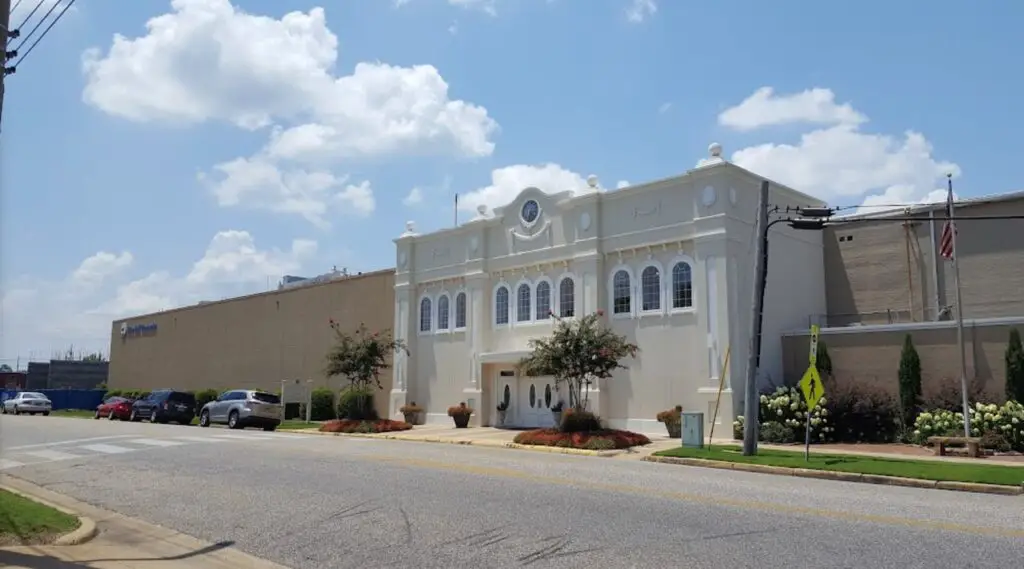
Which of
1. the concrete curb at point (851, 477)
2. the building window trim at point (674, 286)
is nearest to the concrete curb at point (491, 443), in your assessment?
the concrete curb at point (851, 477)

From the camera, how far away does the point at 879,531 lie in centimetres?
950

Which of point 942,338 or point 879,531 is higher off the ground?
point 942,338

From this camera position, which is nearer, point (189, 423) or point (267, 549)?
point (267, 549)

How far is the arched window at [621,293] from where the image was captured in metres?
28.0

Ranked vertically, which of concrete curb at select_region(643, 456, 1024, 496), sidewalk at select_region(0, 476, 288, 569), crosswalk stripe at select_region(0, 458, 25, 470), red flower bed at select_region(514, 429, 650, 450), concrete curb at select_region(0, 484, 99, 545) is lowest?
sidewalk at select_region(0, 476, 288, 569)

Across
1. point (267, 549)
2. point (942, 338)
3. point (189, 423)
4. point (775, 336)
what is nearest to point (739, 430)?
point (775, 336)

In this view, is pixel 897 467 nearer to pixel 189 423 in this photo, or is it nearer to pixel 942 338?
pixel 942 338

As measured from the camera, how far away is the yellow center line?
9836 millimetres

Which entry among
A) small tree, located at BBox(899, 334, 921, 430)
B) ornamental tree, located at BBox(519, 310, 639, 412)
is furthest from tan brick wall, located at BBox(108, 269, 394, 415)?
small tree, located at BBox(899, 334, 921, 430)

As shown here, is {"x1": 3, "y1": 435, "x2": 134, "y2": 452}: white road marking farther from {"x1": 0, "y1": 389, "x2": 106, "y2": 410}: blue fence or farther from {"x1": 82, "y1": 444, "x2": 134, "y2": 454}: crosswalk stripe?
{"x1": 0, "y1": 389, "x2": 106, "y2": 410}: blue fence

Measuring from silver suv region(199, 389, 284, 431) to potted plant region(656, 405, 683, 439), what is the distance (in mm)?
15224

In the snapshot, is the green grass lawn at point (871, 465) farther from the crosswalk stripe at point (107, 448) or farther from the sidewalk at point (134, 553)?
the crosswalk stripe at point (107, 448)

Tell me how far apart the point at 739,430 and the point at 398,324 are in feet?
54.6

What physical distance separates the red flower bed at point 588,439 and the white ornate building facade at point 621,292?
3.08 m
